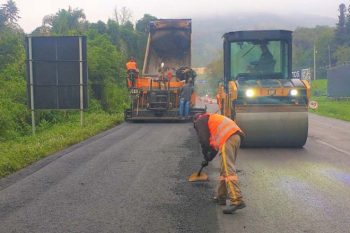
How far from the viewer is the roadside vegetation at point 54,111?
11.3 metres

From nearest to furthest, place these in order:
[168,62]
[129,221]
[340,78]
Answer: [129,221] < [168,62] < [340,78]

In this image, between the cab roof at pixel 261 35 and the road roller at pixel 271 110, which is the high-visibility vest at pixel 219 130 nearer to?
the road roller at pixel 271 110

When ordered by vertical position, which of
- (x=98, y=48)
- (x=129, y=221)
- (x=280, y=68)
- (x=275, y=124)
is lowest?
(x=129, y=221)

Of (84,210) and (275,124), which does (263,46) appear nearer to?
(275,124)

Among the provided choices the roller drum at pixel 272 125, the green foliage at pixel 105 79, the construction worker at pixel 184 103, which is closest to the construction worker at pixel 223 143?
the roller drum at pixel 272 125

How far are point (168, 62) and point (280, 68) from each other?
866 centimetres

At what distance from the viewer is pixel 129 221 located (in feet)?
18.3

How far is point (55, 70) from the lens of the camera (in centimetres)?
1512

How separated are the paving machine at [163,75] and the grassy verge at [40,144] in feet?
4.49

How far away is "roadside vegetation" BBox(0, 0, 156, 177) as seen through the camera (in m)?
11.3

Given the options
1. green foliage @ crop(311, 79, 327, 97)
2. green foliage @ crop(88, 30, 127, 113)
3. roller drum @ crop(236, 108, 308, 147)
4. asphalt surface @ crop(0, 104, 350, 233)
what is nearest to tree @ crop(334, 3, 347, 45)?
green foliage @ crop(311, 79, 327, 97)

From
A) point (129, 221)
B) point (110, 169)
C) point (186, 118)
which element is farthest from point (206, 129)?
point (186, 118)

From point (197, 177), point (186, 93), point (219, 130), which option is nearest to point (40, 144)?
point (197, 177)

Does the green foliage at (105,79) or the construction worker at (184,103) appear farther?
the green foliage at (105,79)
